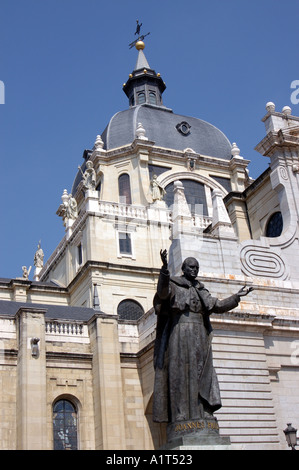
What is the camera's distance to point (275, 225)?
87.2 feet

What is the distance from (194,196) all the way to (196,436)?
37967 mm

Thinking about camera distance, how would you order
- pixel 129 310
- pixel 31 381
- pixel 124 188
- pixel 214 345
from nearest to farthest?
1. pixel 214 345
2. pixel 31 381
3. pixel 129 310
4. pixel 124 188

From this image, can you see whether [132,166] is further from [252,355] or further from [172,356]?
[172,356]

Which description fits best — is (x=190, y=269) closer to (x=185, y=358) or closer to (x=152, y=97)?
(x=185, y=358)

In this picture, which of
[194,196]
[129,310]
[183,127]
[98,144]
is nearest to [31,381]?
[129,310]

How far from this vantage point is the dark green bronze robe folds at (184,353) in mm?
8836

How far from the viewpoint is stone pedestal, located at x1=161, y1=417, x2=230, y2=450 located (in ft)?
27.4

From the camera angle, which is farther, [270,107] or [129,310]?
[129,310]

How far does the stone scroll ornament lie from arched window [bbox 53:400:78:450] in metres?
15.0

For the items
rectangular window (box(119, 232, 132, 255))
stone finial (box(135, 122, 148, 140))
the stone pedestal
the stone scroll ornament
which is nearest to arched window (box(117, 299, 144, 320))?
rectangular window (box(119, 232, 132, 255))

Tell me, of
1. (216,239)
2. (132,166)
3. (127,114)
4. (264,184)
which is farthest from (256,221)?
(127,114)

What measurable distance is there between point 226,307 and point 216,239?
12229mm

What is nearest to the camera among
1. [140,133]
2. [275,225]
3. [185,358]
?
[185,358]

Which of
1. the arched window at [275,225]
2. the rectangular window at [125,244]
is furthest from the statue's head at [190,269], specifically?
→ the rectangular window at [125,244]
